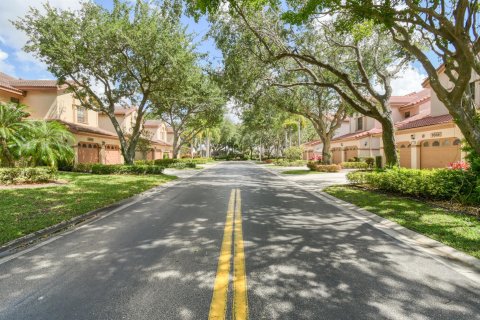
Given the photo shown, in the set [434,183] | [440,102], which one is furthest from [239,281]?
[440,102]

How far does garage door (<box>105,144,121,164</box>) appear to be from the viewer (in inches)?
1227

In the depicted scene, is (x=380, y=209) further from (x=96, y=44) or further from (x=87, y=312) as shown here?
(x=96, y=44)

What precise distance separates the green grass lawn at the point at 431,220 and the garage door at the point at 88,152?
2455 centimetres

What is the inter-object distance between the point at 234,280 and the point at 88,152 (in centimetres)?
2821

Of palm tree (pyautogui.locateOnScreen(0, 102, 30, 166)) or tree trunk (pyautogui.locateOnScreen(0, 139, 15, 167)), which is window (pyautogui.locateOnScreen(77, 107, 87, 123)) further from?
tree trunk (pyautogui.locateOnScreen(0, 139, 15, 167))

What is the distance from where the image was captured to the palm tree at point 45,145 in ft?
48.5

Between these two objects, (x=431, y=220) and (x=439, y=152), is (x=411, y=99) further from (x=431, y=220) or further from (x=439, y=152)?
(x=431, y=220)

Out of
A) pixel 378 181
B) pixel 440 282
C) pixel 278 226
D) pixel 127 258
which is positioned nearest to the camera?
pixel 440 282

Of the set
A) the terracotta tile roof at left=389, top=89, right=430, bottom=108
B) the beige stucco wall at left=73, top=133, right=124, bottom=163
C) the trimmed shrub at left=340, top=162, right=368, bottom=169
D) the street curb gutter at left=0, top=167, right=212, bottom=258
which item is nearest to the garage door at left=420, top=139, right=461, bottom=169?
the trimmed shrub at left=340, top=162, right=368, bottom=169

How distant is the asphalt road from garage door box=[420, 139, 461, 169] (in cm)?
1629

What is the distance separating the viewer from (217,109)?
116 feet

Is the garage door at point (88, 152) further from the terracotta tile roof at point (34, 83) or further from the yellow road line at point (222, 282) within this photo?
the yellow road line at point (222, 282)

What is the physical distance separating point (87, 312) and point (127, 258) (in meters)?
1.61

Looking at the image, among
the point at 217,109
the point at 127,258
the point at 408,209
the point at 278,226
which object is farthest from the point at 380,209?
the point at 217,109
